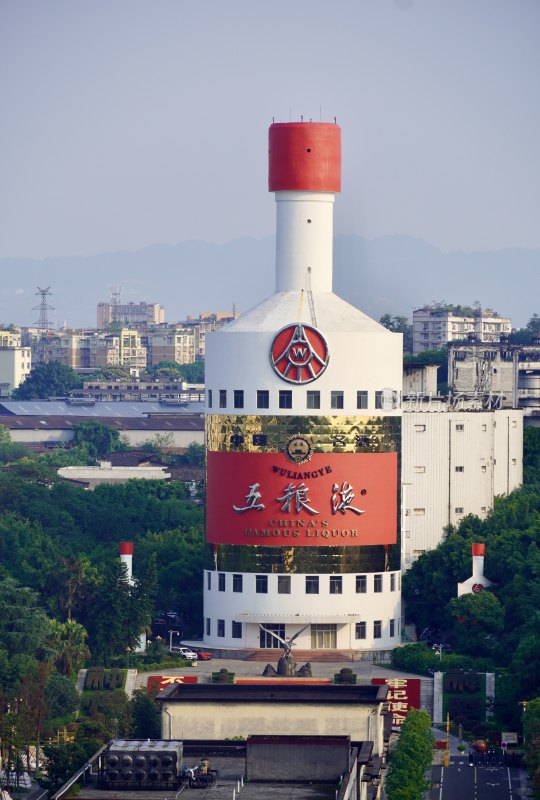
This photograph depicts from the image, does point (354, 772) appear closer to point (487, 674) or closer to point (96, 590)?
point (487, 674)

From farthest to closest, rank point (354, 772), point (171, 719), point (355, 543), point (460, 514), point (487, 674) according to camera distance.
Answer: point (460, 514) < point (355, 543) < point (487, 674) < point (171, 719) < point (354, 772)

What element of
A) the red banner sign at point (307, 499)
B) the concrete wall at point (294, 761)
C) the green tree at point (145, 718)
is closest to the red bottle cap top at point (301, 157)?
the red banner sign at point (307, 499)

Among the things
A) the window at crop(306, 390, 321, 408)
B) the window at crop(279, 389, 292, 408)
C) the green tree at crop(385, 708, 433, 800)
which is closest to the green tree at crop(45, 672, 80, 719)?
the green tree at crop(385, 708, 433, 800)

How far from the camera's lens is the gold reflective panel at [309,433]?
460ft

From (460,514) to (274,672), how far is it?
895 inches

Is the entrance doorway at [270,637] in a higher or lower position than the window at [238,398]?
lower

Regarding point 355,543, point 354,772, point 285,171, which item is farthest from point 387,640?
point 354,772

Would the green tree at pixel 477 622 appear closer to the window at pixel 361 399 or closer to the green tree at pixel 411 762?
the window at pixel 361 399

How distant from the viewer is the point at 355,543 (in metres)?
141

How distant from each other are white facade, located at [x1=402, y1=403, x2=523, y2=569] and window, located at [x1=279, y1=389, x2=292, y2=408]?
1202 cm

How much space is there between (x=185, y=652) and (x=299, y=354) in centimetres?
1599

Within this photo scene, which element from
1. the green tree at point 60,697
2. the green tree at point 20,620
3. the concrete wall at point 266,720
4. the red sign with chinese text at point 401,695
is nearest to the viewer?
the concrete wall at point 266,720

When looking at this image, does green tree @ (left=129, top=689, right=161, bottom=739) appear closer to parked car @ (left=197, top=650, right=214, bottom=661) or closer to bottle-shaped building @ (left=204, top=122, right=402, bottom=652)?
parked car @ (left=197, top=650, right=214, bottom=661)

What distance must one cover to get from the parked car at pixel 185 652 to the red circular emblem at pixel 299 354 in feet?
47.6
